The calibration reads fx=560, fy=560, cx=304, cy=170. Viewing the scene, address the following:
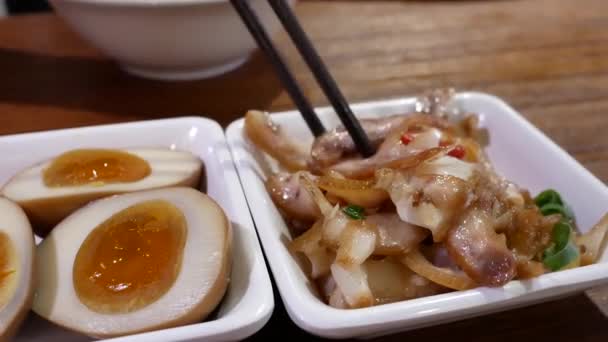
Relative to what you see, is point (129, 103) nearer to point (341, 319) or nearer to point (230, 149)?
point (230, 149)

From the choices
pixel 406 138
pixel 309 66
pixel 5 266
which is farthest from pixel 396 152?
pixel 5 266

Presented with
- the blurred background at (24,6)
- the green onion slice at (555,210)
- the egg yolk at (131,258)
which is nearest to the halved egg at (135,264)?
the egg yolk at (131,258)

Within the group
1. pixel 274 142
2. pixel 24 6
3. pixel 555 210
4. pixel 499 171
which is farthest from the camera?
pixel 24 6

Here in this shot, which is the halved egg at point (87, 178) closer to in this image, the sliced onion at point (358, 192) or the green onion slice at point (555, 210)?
the sliced onion at point (358, 192)

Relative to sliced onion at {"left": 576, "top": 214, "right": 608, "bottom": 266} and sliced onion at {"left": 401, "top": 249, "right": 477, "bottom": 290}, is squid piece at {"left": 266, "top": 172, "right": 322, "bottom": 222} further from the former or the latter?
sliced onion at {"left": 576, "top": 214, "right": 608, "bottom": 266}

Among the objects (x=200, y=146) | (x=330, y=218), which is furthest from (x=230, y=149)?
(x=330, y=218)

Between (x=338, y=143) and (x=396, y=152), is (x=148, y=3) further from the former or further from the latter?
(x=396, y=152)

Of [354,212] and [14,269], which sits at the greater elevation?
[14,269]
